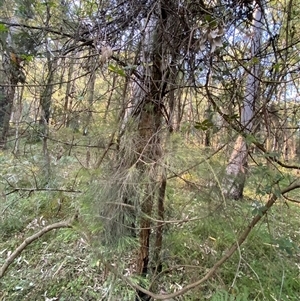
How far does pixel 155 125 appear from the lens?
1.47 meters

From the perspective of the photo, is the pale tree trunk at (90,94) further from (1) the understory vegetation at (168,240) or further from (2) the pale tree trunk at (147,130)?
(2) the pale tree trunk at (147,130)

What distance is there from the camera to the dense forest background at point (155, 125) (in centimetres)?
126

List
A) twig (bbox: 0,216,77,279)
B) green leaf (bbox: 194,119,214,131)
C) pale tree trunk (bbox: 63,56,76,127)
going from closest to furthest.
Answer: green leaf (bbox: 194,119,214,131) < twig (bbox: 0,216,77,279) < pale tree trunk (bbox: 63,56,76,127)

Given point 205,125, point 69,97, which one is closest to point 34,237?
point 69,97

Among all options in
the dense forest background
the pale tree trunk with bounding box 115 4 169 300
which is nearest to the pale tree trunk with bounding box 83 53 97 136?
the dense forest background

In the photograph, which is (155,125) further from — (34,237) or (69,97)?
(34,237)

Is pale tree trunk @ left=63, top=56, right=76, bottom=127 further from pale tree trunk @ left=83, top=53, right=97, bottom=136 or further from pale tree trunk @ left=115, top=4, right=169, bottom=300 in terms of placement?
pale tree trunk @ left=115, top=4, right=169, bottom=300

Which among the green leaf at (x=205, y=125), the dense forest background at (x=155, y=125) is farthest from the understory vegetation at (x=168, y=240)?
the green leaf at (x=205, y=125)

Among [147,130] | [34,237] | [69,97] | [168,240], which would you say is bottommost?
[168,240]

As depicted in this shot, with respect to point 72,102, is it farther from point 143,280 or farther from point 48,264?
point 48,264

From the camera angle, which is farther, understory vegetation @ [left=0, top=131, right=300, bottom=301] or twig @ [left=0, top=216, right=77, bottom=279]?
twig @ [left=0, top=216, right=77, bottom=279]

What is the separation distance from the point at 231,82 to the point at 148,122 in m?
0.50

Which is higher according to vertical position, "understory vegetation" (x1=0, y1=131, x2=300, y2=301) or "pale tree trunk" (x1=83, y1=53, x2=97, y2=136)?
"pale tree trunk" (x1=83, y1=53, x2=97, y2=136)

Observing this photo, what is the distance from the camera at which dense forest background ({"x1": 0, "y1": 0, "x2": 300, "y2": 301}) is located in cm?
126
